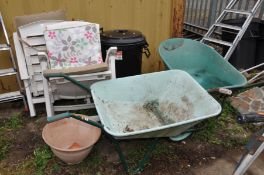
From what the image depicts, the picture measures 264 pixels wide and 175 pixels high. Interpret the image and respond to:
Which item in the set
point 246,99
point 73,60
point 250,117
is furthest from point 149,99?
point 246,99

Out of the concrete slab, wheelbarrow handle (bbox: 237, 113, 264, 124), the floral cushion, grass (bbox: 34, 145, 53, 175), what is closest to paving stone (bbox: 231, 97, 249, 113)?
the concrete slab

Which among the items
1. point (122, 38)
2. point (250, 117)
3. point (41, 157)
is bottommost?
point (41, 157)

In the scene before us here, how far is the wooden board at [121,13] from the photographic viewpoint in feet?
11.4

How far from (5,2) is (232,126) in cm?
333

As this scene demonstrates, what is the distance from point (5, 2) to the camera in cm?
336

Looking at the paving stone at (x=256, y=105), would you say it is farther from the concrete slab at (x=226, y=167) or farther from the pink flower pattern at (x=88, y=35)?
the pink flower pattern at (x=88, y=35)

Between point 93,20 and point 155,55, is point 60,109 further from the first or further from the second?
point 155,55

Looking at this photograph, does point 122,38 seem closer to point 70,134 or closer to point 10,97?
point 70,134

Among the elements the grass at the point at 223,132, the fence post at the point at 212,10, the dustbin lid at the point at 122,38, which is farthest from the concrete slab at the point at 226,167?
the fence post at the point at 212,10

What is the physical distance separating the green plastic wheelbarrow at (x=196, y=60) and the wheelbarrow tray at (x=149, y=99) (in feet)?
2.24

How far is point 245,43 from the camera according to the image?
4.48 meters

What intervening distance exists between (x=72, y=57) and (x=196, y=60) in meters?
1.81

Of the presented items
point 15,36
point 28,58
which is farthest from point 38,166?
point 15,36

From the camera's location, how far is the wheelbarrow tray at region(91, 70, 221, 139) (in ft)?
8.54
